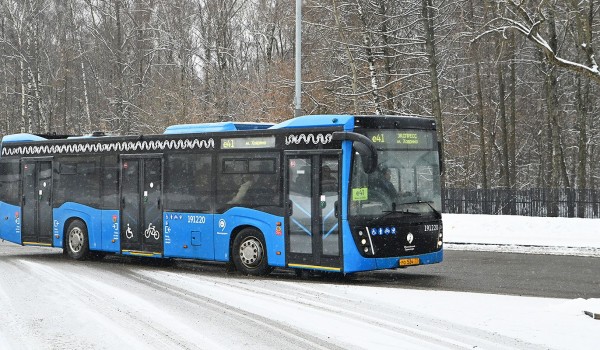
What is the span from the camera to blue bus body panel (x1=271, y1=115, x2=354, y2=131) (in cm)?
1544

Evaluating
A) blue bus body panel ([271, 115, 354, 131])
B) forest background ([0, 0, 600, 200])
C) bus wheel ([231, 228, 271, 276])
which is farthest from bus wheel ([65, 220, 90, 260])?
forest background ([0, 0, 600, 200])

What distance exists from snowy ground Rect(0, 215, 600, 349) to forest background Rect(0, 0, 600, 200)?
1244 centimetres

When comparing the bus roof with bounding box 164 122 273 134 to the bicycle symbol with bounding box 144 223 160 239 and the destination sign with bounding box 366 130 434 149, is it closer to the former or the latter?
the bicycle symbol with bounding box 144 223 160 239

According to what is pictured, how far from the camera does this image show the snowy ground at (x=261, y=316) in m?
10.0

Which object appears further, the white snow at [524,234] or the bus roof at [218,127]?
the white snow at [524,234]

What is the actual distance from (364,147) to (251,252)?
137 inches

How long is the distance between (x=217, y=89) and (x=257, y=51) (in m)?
9.38

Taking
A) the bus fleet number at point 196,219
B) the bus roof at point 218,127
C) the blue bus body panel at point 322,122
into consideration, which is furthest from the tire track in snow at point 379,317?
the bus roof at point 218,127

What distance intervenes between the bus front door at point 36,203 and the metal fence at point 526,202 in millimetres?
18333

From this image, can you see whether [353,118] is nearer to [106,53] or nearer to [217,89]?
[217,89]

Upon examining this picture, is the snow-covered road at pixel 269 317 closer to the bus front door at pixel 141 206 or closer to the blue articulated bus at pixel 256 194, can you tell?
the blue articulated bus at pixel 256 194

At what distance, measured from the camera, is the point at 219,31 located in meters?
48.5

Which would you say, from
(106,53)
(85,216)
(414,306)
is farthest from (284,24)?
(414,306)

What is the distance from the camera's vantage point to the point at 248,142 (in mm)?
17203
